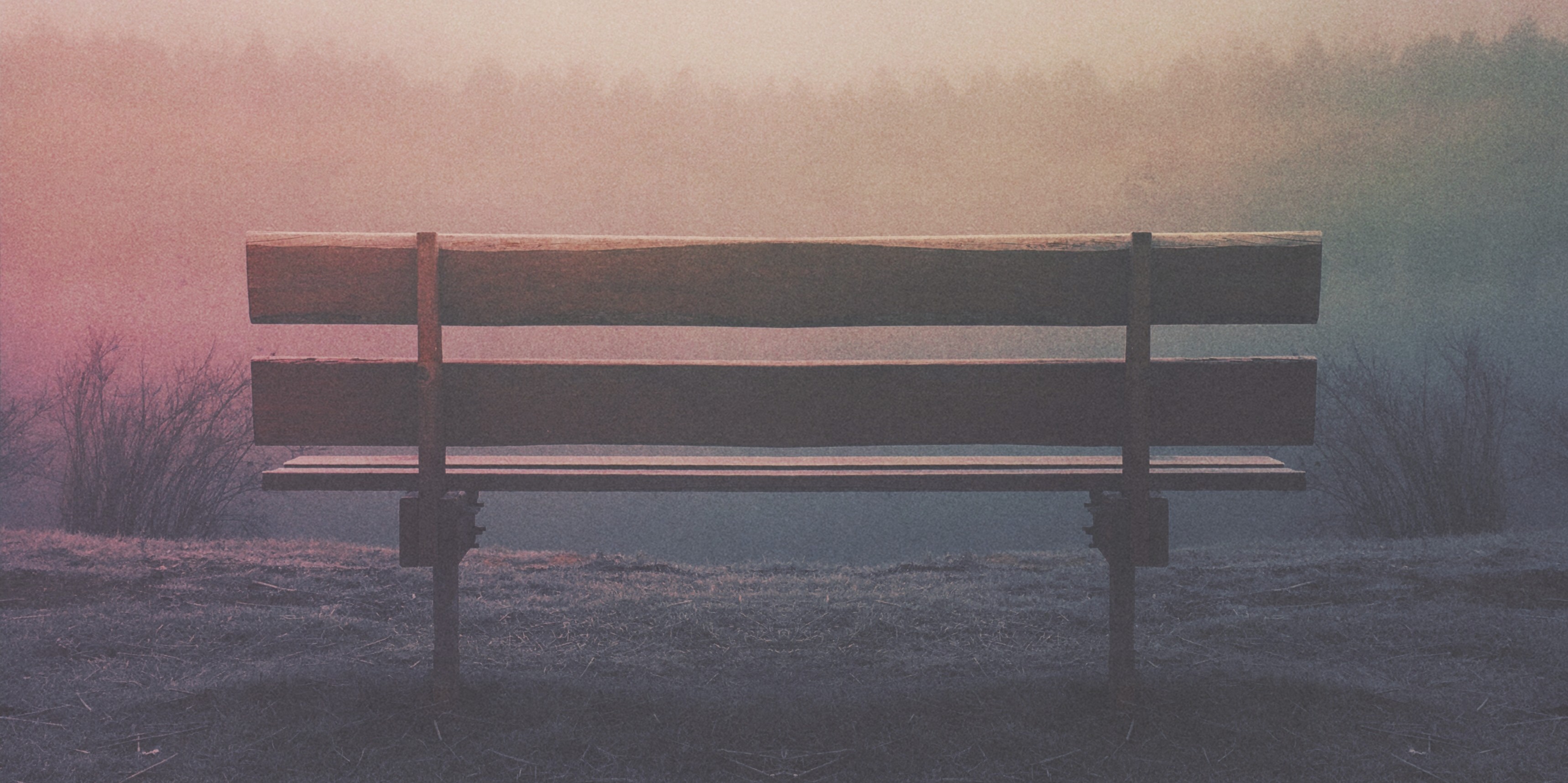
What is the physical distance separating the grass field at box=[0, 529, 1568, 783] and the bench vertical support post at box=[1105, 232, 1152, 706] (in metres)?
0.15

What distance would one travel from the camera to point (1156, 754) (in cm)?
253

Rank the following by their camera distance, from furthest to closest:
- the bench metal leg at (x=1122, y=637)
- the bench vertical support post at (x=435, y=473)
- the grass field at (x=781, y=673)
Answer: the bench metal leg at (x=1122, y=637), the bench vertical support post at (x=435, y=473), the grass field at (x=781, y=673)

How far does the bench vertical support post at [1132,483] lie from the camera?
2625 millimetres

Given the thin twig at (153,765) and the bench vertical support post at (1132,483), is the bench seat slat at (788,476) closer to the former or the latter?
the bench vertical support post at (1132,483)

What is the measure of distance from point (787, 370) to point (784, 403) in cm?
9

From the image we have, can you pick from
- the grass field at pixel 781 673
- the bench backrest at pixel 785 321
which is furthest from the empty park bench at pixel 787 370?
the grass field at pixel 781 673

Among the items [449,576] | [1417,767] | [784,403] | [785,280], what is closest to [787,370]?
[784,403]

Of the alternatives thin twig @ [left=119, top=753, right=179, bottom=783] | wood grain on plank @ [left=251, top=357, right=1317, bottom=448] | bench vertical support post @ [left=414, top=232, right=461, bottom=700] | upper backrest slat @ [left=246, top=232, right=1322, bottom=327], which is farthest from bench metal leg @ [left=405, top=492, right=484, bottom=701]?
thin twig @ [left=119, top=753, right=179, bottom=783]

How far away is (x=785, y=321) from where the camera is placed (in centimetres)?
262

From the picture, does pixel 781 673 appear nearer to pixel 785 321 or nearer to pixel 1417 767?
pixel 785 321

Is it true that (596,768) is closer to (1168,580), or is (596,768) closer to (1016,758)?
(1016,758)

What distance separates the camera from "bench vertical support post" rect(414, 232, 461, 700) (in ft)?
8.61

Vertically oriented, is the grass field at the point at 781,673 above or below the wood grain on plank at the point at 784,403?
below

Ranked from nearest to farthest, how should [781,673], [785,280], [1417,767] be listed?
[1417,767], [785,280], [781,673]
